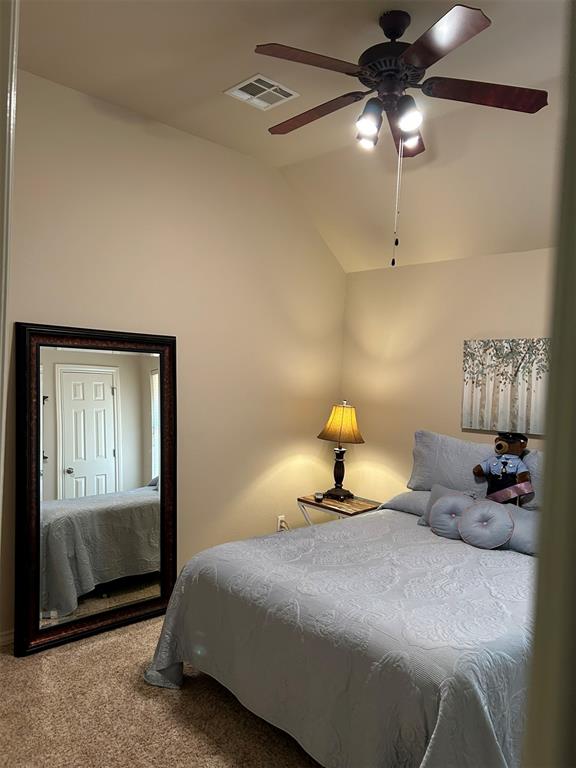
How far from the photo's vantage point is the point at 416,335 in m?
4.21

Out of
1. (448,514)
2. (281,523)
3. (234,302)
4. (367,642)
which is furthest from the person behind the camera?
(281,523)

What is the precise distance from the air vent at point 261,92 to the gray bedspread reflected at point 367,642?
227 centimetres

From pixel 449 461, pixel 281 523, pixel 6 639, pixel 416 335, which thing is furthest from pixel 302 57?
pixel 281 523

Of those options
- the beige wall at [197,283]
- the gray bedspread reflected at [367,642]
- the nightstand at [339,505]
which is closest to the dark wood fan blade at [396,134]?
the beige wall at [197,283]

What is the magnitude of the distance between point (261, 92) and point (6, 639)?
10.2ft

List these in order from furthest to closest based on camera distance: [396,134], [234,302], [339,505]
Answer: [339,505] < [234,302] < [396,134]

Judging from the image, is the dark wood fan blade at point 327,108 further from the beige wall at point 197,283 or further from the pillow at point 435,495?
the pillow at point 435,495

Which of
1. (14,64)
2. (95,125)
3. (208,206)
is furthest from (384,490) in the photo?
(14,64)

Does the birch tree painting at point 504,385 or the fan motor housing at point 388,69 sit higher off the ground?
the fan motor housing at point 388,69

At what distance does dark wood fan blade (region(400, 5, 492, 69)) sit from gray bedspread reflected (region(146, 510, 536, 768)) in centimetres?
191

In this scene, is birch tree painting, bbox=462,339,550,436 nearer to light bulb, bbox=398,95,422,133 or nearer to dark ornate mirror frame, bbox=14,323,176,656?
light bulb, bbox=398,95,422,133

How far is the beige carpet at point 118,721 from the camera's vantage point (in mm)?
2191

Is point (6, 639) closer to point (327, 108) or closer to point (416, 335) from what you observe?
point (327, 108)

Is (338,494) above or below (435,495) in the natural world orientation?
below
